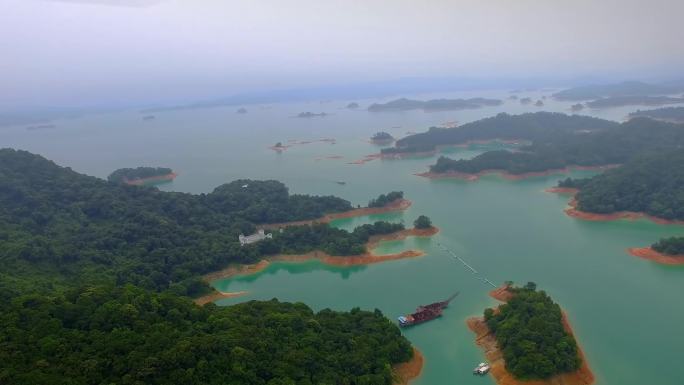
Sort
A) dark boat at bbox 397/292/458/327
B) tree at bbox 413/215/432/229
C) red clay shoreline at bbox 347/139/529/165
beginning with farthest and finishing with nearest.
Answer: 1. red clay shoreline at bbox 347/139/529/165
2. tree at bbox 413/215/432/229
3. dark boat at bbox 397/292/458/327

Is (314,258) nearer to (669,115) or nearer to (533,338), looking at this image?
(533,338)

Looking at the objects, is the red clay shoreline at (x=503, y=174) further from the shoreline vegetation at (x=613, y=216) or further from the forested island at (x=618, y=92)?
the forested island at (x=618, y=92)

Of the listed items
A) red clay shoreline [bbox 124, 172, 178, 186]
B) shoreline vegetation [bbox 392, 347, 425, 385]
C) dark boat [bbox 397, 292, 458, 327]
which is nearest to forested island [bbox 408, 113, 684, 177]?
dark boat [bbox 397, 292, 458, 327]

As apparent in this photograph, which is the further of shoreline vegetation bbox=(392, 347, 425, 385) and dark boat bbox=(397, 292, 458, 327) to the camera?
dark boat bbox=(397, 292, 458, 327)

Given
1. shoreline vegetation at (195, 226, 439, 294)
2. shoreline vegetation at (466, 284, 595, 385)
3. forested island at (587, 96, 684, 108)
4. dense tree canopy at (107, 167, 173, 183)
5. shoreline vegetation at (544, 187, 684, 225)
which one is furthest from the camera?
forested island at (587, 96, 684, 108)

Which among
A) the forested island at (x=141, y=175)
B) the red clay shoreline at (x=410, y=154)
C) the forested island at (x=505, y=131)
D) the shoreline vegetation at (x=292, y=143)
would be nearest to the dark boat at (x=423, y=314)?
the red clay shoreline at (x=410, y=154)

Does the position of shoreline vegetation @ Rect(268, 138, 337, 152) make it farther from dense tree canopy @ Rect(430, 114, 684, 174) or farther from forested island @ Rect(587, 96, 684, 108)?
forested island @ Rect(587, 96, 684, 108)
